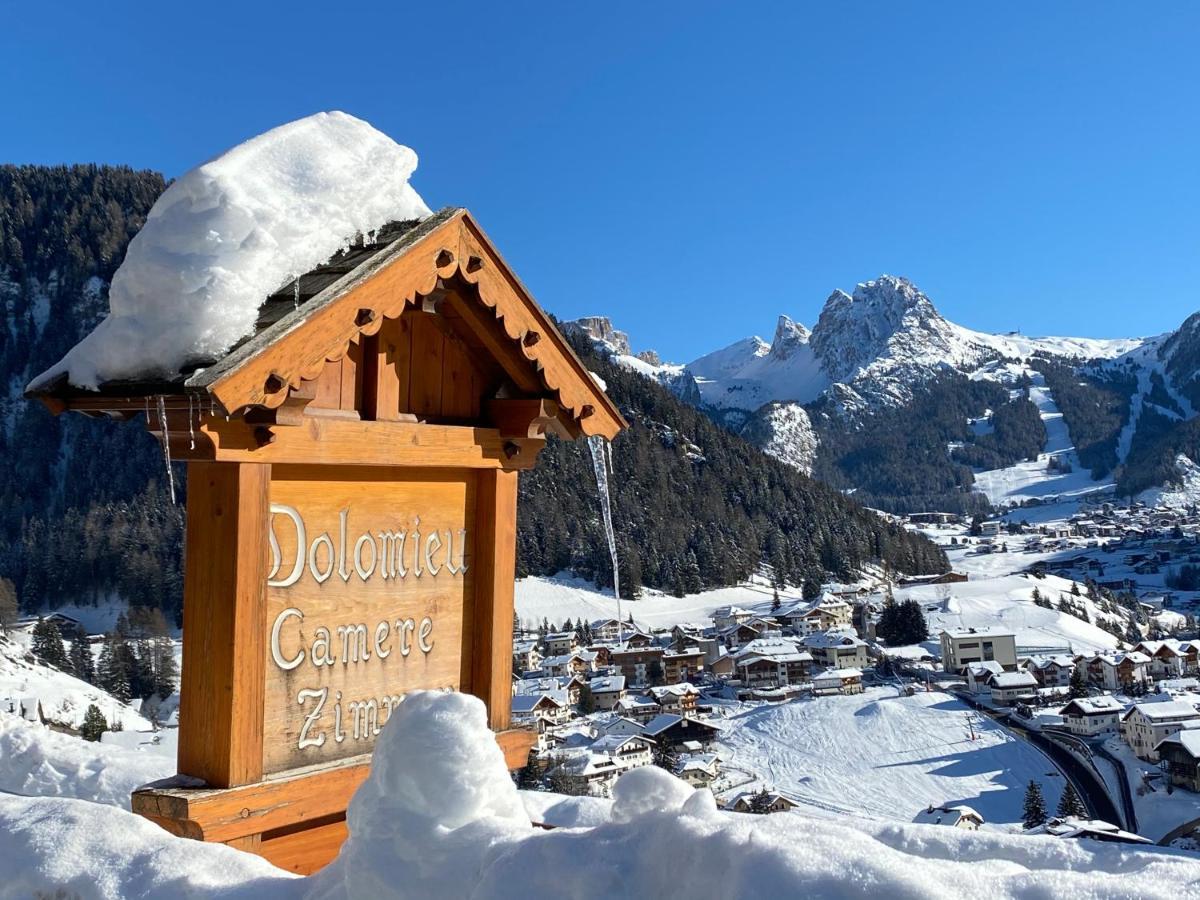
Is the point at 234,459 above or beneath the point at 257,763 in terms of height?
above

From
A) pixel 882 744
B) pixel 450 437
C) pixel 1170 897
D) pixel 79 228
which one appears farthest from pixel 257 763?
pixel 79 228

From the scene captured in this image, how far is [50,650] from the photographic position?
56031 millimetres

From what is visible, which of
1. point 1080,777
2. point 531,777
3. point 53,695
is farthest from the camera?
point 53,695

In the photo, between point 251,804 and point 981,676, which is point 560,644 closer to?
point 981,676

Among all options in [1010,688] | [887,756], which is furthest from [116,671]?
[1010,688]

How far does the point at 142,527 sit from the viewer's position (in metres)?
89.9

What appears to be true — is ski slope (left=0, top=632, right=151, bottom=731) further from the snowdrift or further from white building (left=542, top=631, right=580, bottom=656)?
the snowdrift

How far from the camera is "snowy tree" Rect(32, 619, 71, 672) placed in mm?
55000

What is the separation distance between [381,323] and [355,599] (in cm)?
85

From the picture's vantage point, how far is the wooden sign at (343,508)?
265 centimetres

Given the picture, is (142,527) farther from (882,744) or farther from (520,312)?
(520,312)

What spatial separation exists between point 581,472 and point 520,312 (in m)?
90.9

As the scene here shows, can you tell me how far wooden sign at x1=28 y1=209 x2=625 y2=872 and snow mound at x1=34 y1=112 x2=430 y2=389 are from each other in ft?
0.23

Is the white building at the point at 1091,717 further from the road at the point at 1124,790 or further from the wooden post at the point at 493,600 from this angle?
the wooden post at the point at 493,600
